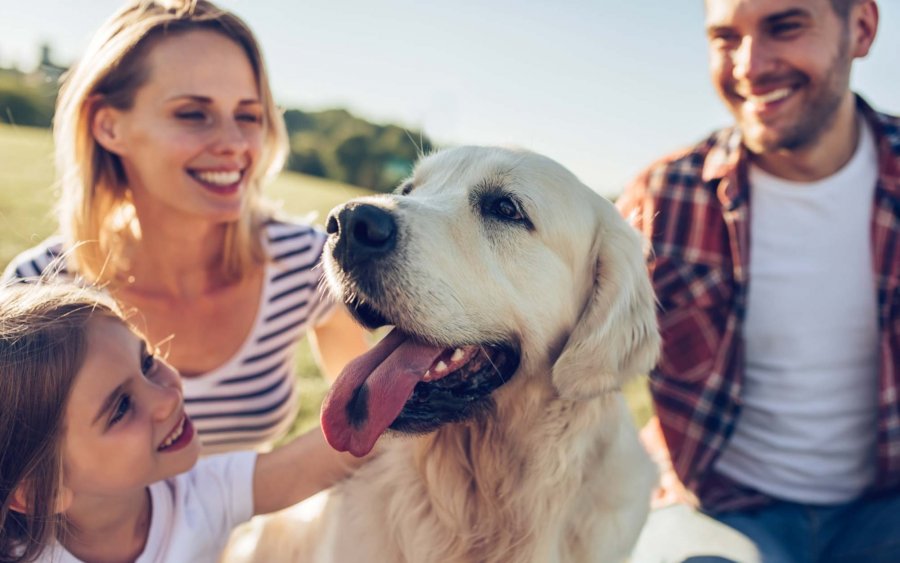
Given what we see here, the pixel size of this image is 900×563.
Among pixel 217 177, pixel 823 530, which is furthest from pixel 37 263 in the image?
pixel 823 530

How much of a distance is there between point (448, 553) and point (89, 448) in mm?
1095

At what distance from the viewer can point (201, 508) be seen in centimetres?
247

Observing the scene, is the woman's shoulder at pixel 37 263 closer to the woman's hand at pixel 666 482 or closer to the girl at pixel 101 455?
the girl at pixel 101 455

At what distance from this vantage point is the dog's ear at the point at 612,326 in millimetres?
2047

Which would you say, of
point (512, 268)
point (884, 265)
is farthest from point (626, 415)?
point (884, 265)

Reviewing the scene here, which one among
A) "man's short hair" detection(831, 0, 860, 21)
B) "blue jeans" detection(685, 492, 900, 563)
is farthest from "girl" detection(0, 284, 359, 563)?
"man's short hair" detection(831, 0, 860, 21)

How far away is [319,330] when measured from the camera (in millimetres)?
3527

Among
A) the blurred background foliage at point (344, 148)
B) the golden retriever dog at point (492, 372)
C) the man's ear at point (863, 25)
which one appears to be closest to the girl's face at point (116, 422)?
the golden retriever dog at point (492, 372)

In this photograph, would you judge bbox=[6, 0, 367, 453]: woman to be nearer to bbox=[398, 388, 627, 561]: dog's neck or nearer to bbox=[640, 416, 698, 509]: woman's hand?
bbox=[398, 388, 627, 561]: dog's neck

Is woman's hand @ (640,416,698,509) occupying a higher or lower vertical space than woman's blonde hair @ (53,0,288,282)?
lower

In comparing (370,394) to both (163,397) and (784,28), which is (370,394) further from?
(784,28)

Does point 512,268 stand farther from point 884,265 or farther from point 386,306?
point 884,265

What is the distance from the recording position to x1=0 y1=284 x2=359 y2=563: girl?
2029 millimetres

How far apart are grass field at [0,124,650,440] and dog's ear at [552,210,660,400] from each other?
0.14 m
